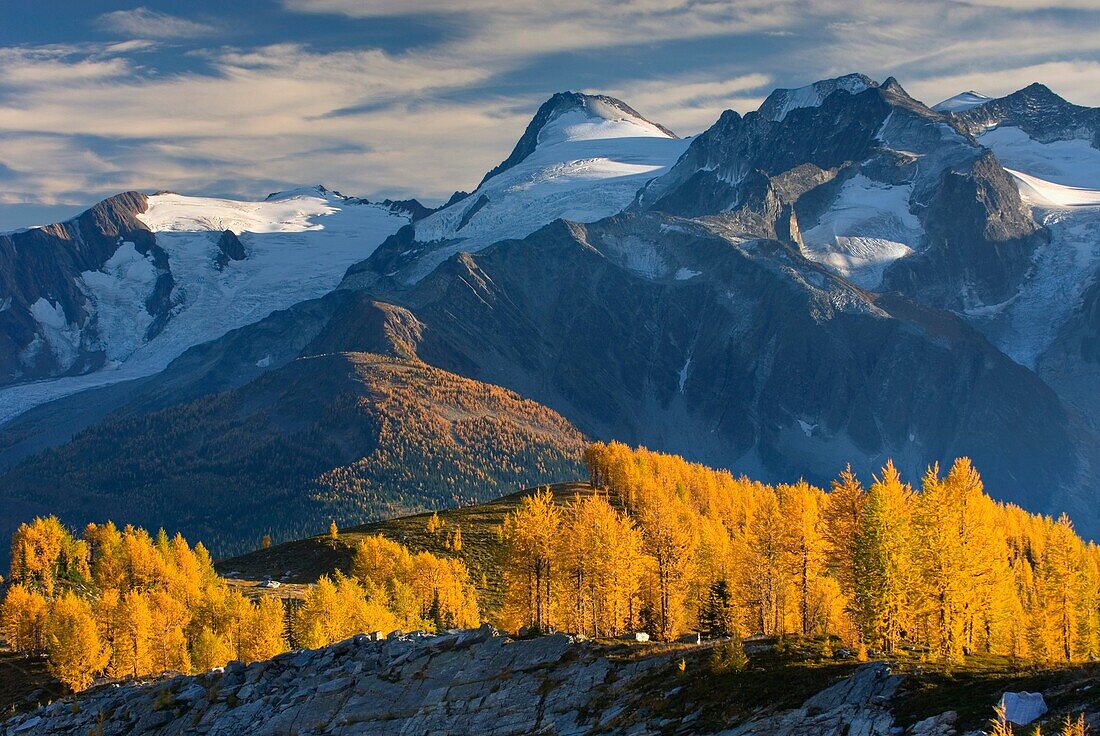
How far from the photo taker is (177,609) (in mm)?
97438

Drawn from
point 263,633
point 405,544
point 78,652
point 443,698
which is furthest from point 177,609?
point 443,698

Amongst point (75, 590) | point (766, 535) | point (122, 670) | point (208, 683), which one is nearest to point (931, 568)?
point (766, 535)

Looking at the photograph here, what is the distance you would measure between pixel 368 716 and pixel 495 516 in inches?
4149

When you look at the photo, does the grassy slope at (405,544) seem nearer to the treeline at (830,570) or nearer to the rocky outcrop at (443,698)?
the treeline at (830,570)

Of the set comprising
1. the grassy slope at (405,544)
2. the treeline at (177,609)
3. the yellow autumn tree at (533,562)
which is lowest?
the grassy slope at (405,544)

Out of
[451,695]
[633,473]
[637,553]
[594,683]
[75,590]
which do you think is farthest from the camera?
[633,473]

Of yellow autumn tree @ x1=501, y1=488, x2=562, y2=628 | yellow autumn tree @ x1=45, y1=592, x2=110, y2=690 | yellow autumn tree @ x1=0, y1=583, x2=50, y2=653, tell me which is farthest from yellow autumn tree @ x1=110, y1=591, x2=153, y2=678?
yellow autumn tree @ x1=501, y1=488, x2=562, y2=628

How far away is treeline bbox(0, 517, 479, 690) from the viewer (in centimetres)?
8644

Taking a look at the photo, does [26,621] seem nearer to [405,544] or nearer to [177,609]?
[177,609]

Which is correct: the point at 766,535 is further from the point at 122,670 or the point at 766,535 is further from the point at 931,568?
the point at 122,670

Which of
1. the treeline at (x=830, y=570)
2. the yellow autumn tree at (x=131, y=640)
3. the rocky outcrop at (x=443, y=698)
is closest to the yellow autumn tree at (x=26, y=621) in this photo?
the yellow autumn tree at (x=131, y=640)

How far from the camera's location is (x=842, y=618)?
276 feet

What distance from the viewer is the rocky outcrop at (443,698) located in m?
39.3

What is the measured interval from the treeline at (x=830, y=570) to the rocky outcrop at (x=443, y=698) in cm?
1814
